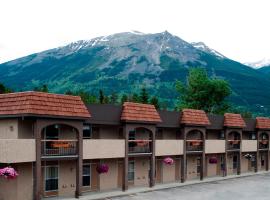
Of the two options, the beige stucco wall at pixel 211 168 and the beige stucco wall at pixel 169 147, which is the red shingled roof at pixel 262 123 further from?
the beige stucco wall at pixel 169 147

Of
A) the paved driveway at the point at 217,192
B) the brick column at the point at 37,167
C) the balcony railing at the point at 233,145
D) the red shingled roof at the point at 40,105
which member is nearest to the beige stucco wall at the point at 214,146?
the balcony railing at the point at 233,145

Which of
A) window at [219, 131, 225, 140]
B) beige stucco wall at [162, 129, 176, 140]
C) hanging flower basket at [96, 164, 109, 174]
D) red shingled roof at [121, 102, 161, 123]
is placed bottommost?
hanging flower basket at [96, 164, 109, 174]

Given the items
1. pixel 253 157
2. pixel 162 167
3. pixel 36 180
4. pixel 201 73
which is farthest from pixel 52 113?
pixel 201 73

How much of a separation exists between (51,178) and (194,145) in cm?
1775

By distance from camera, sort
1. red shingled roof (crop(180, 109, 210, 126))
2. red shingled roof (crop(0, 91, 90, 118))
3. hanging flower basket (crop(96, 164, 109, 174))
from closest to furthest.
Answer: red shingled roof (crop(0, 91, 90, 118))
hanging flower basket (crop(96, 164, 109, 174))
red shingled roof (crop(180, 109, 210, 126))

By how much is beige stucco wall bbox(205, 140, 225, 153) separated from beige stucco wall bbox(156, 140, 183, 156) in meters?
4.91

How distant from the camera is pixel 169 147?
134 feet

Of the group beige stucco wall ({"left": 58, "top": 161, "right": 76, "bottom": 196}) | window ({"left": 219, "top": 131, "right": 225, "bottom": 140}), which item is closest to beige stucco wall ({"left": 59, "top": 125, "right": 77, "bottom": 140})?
beige stucco wall ({"left": 58, "top": 161, "right": 76, "bottom": 196})

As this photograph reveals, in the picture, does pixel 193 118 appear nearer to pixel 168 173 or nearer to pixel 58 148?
pixel 168 173

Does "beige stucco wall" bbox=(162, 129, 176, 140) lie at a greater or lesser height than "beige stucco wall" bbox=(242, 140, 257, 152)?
greater

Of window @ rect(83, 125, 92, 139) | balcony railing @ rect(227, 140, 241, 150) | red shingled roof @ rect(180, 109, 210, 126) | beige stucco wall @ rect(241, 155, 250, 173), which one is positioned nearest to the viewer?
window @ rect(83, 125, 92, 139)

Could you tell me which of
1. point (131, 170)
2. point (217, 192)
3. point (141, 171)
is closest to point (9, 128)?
point (131, 170)

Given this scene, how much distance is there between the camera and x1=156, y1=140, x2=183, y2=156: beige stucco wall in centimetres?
3969

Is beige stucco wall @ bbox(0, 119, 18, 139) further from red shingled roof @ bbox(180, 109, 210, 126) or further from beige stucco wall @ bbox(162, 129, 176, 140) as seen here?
red shingled roof @ bbox(180, 109, 210, 126)
